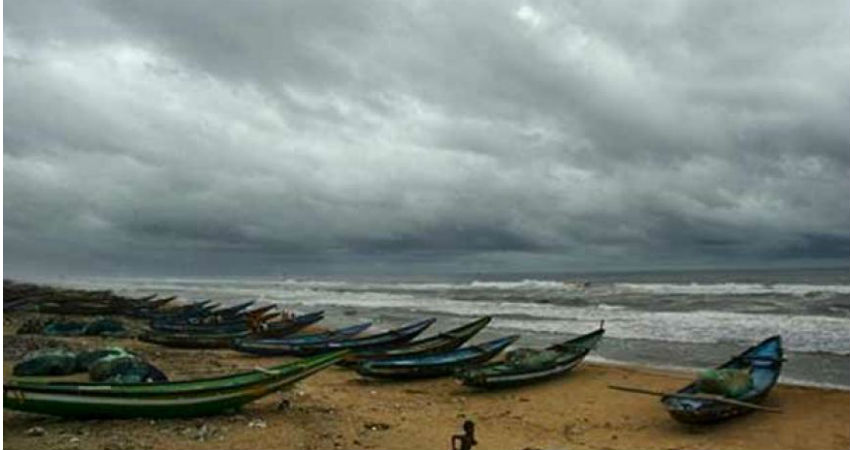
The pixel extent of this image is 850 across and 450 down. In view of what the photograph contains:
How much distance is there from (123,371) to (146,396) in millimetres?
3014

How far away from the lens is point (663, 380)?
51.4 feet

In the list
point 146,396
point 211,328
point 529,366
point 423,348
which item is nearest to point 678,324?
point 423,348

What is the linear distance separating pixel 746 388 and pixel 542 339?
1295 centimetres

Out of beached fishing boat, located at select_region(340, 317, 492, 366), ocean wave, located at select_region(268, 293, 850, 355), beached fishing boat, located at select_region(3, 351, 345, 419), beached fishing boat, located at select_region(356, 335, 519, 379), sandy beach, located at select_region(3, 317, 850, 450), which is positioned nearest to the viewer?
beached fishing boat, located at select_region(3, 351, 345, 419)

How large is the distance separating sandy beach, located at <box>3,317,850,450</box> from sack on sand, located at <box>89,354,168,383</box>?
194cm

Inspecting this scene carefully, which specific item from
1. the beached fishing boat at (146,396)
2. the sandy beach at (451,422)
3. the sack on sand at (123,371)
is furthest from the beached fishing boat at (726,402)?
the sack on sand at (123,371)

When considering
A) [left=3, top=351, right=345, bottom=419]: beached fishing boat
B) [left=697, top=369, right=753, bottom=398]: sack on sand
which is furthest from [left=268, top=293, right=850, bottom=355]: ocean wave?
[left=3, top=351, right=345, bottom=419]: beached fishing boat

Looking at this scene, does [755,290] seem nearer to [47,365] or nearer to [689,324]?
[689,324]

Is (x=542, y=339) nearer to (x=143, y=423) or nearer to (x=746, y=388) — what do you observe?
(x=746, y=388)

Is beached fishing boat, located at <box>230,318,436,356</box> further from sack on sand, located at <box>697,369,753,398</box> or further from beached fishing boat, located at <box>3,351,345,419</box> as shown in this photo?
sack on sand, located at <box>697,369,753,398</box>

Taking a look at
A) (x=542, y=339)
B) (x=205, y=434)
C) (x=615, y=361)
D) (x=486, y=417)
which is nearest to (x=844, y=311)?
(x=542, y=339)

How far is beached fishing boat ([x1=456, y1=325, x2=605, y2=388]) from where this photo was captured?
46.5 feet

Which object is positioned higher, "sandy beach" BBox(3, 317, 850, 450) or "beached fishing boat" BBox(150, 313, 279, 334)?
"beached fishing boat" BBox(150, 313, 279, 334)

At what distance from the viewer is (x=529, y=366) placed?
49.6 ft
